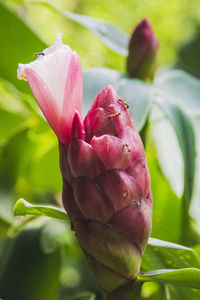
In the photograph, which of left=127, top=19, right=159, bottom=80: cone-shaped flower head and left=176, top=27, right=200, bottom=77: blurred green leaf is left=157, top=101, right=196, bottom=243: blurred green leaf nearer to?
left=127, top=19, right=159, bottom=80: cone-shaped flower head

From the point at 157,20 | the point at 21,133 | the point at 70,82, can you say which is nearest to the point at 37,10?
the point at 157,20

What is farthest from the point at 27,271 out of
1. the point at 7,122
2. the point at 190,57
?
the point at 190,57

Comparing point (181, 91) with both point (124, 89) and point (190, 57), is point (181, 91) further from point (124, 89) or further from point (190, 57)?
point (190, 57)

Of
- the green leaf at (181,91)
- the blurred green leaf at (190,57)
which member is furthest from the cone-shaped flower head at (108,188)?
the blurred green leaf at (190,57)

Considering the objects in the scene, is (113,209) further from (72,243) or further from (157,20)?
(157,20)

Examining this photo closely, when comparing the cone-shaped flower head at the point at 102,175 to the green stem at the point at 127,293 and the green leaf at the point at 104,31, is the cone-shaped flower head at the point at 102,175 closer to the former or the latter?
the green stem at the point at 127,293

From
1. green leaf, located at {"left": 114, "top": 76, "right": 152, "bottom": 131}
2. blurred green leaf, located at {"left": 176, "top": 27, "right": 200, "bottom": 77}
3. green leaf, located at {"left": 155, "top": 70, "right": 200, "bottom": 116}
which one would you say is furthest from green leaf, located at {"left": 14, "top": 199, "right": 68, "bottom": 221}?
blurred green leaf, located at {"left": 176, "top": 27, "right": 200, "bottom": 77}
